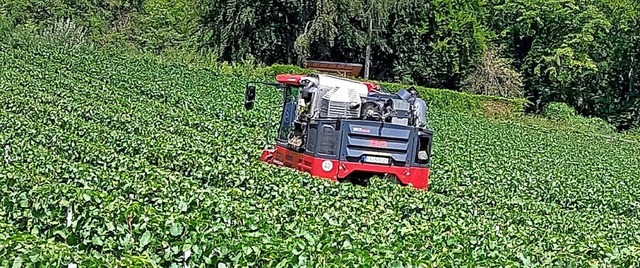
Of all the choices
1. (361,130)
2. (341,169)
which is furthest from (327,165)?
(361,130)

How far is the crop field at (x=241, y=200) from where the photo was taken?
6980 mm

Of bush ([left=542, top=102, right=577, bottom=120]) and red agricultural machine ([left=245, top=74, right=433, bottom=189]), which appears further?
bush ([left=542, top=102, right=577, bottom=120])

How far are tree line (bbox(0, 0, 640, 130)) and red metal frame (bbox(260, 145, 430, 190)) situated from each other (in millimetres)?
27815

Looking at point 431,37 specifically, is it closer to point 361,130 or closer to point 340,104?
point 340,104

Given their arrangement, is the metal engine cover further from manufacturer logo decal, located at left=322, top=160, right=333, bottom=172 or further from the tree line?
the tree line

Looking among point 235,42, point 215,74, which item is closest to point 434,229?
point 215,74

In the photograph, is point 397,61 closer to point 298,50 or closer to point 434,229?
point 298,50

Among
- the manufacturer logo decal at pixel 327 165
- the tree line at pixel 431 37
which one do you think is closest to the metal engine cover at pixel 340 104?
the manufacturer logo decal at pixel 327 165

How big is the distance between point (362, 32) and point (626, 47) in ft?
62.0

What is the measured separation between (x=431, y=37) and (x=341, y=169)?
36881mm

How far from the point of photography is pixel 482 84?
48062 millimetres

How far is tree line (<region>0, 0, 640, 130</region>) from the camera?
44219 mm

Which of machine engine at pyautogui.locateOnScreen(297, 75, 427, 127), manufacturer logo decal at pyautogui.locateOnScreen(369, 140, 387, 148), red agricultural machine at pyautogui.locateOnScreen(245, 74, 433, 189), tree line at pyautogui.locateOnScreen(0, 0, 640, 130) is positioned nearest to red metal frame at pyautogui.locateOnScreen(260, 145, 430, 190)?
red agricultural machine at pyautogui.locateOnScreen(245, 74, 433, 189)

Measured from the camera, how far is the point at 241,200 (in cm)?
1014
